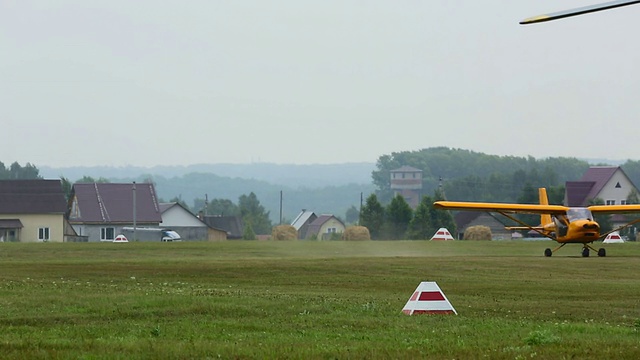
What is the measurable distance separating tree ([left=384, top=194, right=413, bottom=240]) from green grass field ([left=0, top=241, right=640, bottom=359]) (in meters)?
66.3

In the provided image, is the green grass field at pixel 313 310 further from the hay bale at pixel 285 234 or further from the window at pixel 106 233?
the window at pixel 106 233

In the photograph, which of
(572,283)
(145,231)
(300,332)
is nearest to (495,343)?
(300,332)

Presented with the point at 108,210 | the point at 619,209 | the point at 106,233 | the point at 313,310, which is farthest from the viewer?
the point at 108,210

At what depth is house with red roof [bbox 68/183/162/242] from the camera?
395 ft

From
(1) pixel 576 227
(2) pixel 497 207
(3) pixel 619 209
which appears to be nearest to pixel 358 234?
(2) pixel 497 207

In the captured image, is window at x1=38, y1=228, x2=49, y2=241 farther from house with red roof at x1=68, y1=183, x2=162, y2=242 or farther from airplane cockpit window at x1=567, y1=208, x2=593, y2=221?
airplane cockpit window at x1=567, y1=208, x2=593, y2=221

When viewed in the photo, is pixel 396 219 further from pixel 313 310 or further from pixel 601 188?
pixel 313 310

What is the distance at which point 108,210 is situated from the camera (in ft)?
400

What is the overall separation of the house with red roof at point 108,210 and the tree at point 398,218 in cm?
2477

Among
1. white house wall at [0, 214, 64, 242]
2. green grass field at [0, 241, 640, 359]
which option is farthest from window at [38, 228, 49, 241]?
green grass field at [0, 241, 640, 359]

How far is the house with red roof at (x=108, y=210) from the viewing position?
120500 mm

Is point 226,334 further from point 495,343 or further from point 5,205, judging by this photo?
point 5,205

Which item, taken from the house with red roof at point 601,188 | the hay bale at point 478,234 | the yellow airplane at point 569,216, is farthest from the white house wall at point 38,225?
the yellow airplane at point 569,216

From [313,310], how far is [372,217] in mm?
88826
